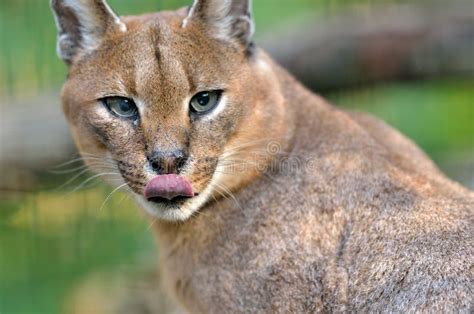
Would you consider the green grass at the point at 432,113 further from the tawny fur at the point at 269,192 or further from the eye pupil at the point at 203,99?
the eye pupil at the point at 203,99

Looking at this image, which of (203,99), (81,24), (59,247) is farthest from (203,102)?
(59,247)

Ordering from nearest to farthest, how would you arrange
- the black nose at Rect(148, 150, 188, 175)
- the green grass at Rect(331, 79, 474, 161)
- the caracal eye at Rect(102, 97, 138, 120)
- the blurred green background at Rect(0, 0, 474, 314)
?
the black nose at Rect(148, 150, 188, 175) < the caracal eye at Rect(102, 97, 138, 120) < the blurred green background at Rect(0, 0, 474, 314) < the green grass at Rect(331, 79, 474, 161)

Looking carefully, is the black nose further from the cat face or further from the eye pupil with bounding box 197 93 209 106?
the eye pupil with bounding box 197 93 209 106

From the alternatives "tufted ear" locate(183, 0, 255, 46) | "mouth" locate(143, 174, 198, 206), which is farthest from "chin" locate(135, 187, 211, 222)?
"tufted ear" locate(183, 0, 255, 46)

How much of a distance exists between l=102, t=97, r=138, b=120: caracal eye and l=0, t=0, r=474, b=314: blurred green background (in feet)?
8.02

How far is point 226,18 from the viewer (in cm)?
425

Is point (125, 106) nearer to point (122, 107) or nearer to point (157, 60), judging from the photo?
point (122, 107)

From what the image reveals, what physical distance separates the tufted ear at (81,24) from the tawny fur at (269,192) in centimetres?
8

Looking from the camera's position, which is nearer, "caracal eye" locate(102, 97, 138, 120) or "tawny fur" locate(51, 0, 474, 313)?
"tawny fur" locate(51, 0, 474, 313)

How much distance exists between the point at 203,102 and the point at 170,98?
0.64 feet

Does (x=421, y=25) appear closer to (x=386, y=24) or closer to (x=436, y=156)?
(x=386, y=24)

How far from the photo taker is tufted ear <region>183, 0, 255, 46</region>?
4191mm

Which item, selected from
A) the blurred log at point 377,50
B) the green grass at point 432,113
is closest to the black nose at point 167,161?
the blurred log at point 377,50

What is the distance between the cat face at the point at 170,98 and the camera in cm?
383
